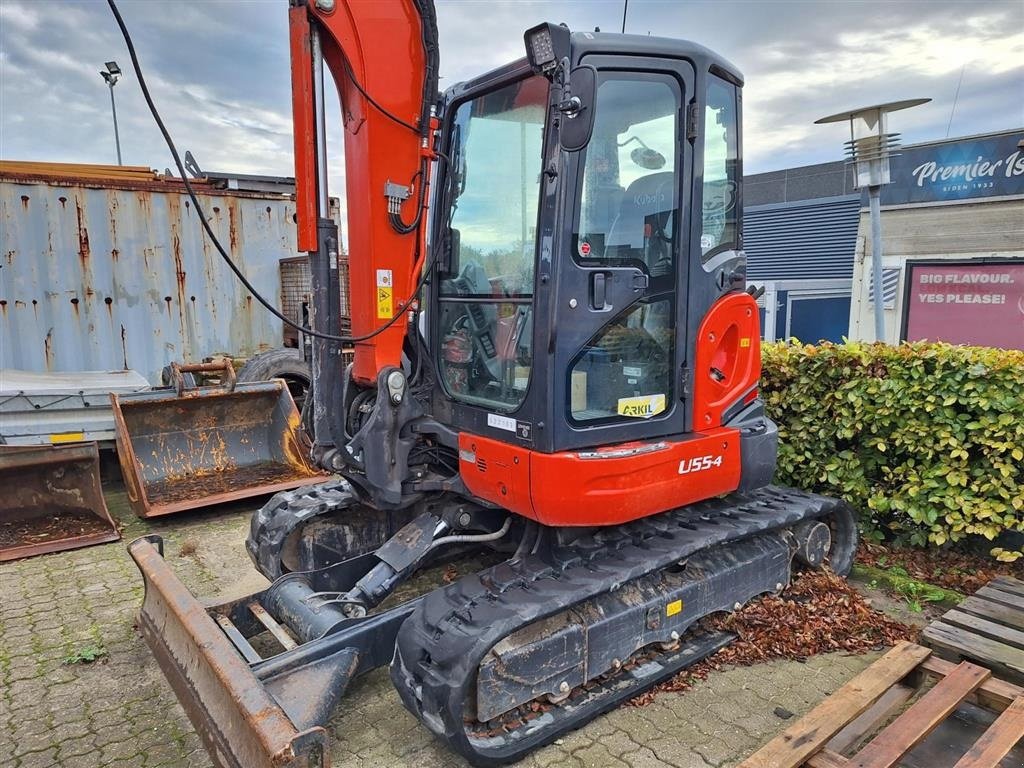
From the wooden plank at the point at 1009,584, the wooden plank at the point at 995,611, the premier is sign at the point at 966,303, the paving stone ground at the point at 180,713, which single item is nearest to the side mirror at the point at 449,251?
the paving stone ground at the point at 180,713

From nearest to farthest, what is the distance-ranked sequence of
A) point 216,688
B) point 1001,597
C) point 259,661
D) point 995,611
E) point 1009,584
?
point 216,688, point 259,661, point 995,611, point 1001,597, point 1009,584

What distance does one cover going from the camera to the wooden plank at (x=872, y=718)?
2.74 metres

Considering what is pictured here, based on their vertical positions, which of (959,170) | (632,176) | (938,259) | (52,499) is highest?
(959,170)

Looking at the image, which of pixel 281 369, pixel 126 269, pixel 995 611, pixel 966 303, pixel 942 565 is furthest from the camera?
pixel 966 303

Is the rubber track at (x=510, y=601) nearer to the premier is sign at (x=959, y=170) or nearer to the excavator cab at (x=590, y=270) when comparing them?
the excavator cab at (x=590, y=270)

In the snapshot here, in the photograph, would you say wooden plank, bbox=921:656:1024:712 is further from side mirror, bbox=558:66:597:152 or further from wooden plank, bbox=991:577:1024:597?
side mirror, bbox=558:66:597:152

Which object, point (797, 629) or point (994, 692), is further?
point (797, 629)

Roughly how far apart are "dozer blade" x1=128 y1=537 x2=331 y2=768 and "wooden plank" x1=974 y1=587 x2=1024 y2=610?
351 centimetres

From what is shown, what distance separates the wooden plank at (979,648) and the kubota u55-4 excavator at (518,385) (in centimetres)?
80

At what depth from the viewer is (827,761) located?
2469 mm

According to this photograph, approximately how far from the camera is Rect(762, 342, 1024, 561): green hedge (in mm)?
3975

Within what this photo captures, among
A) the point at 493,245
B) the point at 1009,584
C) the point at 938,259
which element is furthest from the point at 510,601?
the point at 938,259

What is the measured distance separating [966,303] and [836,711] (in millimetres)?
8178

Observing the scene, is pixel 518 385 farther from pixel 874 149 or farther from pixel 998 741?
pixel 874 149
